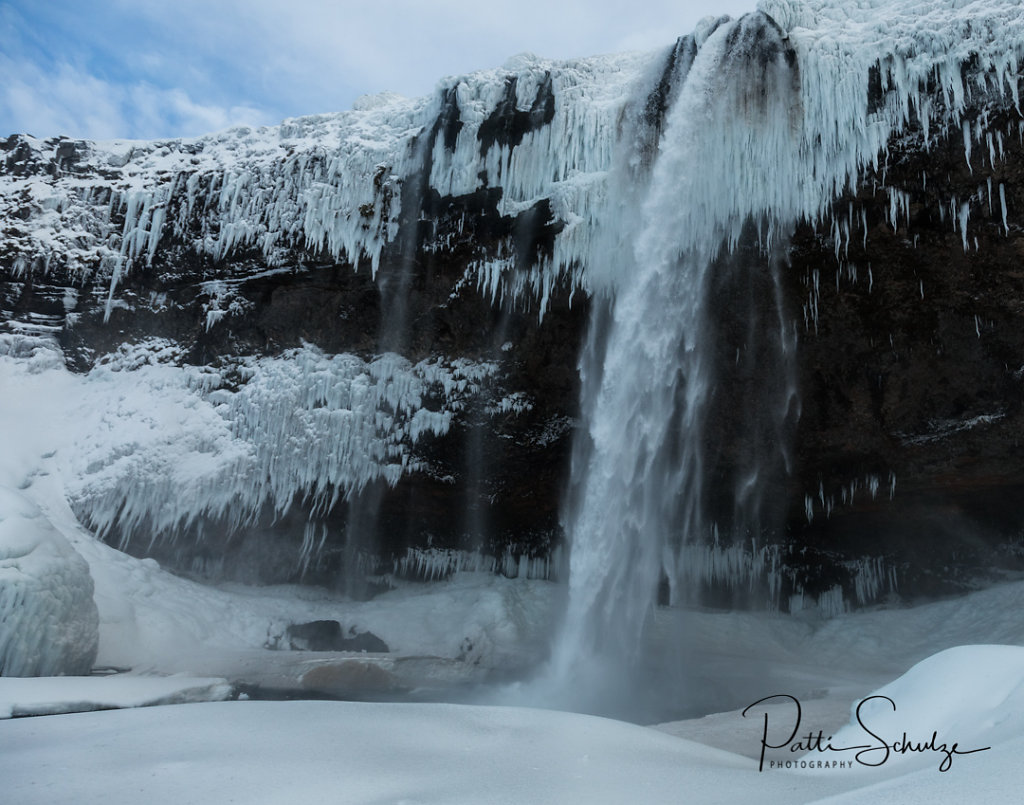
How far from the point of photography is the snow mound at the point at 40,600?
729 centimetres

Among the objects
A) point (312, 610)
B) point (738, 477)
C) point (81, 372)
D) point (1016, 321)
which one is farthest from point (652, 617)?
point (81, 372)

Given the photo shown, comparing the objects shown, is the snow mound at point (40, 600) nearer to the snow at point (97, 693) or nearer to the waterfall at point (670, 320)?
the snow at point (97, 693)

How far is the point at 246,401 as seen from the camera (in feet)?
40.0

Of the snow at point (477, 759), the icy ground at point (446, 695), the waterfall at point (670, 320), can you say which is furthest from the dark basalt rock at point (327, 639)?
the snow at point (477, 759)

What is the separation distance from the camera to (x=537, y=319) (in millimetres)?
10953

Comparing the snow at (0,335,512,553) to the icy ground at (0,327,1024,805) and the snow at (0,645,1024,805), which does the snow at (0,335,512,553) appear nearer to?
the icy ground at (0,327,1024,805)

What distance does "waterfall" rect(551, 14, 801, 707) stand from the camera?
8938 mm

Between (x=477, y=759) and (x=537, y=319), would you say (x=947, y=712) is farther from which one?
(x=537, y=319)

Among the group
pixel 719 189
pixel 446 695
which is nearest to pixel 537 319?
pixel 719 189

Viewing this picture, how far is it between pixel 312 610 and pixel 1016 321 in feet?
35.8

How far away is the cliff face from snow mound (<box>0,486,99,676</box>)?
363 centimetres

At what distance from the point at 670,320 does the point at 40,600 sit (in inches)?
310

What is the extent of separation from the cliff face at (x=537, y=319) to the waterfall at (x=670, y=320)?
64 mm

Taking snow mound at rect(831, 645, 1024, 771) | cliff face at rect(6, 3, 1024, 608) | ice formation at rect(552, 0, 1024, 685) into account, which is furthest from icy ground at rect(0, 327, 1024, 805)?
ice formation at rect(552, 0, 1024, 685)
